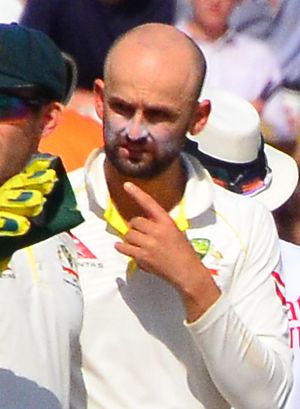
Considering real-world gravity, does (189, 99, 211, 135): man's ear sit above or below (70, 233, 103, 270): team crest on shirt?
above

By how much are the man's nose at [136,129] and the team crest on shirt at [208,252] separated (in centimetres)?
24

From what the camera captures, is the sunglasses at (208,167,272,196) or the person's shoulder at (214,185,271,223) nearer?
the person's shoulder at (214,185,271,223)

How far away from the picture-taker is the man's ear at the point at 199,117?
273 cm

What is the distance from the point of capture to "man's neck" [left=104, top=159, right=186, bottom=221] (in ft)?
8.71

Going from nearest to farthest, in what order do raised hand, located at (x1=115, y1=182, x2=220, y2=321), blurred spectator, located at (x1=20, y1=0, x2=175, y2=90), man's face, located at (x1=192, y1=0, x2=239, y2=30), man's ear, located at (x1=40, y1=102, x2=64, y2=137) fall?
man's ear, located at (x1=40, y1=102, x2=64, y2=137)
raised hand, located at (x1=115, y1=182, x2=220, y2=321)
blurred spectator, located at (x1=20, y1=0, x2=175, y2=90)
man's face, located at (x1=192, y1=0, x2=239, y2=30)

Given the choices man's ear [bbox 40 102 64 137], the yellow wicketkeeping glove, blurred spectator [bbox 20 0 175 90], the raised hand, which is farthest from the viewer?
blurred spectator [bbox 20 0 175 90]

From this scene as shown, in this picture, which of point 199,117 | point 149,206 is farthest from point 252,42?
point 149,206

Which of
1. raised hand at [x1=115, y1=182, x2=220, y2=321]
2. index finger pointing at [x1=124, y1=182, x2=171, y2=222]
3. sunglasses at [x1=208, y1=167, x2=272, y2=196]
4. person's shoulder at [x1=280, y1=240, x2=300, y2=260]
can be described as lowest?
person's shoulder at [x1=280, y1=240, x2=300, y2=260]

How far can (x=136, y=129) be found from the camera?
259cm

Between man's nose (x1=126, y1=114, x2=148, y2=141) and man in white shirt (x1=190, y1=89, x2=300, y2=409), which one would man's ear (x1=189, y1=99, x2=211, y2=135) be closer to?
man's nose (x1=126, y1=114, x2=148, y2=141)

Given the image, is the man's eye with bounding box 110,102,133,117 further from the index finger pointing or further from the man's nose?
the index finger pointing

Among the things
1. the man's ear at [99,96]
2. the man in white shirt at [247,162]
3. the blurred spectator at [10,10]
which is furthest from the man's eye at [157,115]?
the blurred spectator at [10,10]

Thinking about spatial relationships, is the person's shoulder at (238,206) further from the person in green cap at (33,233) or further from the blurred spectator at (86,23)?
the blurred spectator at (86,23)

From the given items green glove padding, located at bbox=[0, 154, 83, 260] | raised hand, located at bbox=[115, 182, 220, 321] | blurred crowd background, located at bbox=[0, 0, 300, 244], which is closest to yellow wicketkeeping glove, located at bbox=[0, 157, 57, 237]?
green glove padding, located at bbox=[0, 154, 83, 260]
